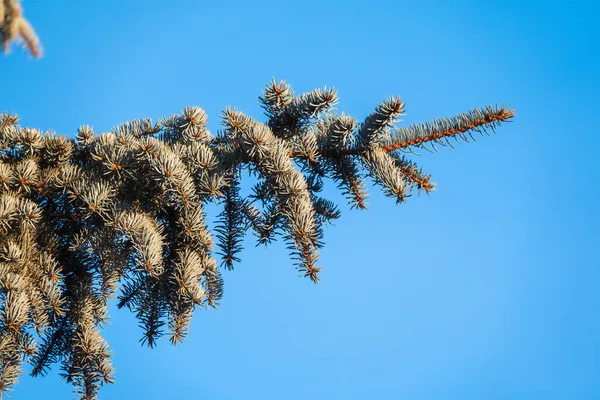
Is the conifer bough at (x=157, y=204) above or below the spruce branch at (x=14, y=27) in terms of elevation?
below

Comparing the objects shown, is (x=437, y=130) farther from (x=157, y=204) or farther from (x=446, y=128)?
(x=157, y=204)

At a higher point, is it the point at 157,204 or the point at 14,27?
the point at 14,27

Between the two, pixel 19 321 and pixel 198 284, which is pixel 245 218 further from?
pixel 19 321

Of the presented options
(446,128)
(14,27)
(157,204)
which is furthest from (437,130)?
(14,27)

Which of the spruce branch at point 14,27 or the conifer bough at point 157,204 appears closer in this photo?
the conifer bough at point 157,204

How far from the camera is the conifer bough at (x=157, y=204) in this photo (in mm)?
2781

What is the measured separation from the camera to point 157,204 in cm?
299

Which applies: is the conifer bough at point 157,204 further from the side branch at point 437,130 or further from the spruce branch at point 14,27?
the spruce branch at point 14,27

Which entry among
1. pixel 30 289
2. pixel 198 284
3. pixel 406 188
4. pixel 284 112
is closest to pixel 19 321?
pixel 30 289

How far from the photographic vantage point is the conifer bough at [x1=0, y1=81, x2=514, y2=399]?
9.12 feet

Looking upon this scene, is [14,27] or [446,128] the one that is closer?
[446,128]

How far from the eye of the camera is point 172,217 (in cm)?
305

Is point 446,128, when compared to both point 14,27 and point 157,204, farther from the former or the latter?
point 14,27

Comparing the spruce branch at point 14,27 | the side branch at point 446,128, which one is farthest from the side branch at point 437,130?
the spruce branch at point 14,27
